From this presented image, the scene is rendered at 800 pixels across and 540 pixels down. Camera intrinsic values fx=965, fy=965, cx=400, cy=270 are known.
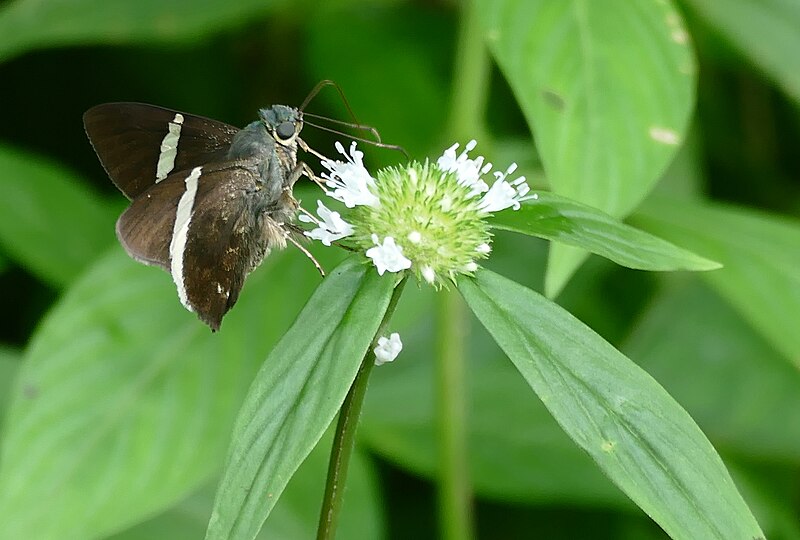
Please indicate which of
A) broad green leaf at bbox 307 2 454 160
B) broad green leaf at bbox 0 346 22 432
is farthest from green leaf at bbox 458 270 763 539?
broad green leaf at bbox 307 2 454 160

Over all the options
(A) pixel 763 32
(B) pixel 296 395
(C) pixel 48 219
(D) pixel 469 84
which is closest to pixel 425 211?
(B) pixel 296 395

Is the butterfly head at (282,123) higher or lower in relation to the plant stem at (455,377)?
higher

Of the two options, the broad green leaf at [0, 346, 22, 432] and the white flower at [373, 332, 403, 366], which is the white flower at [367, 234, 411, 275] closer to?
the white flower at [373, 332, 403, 366]

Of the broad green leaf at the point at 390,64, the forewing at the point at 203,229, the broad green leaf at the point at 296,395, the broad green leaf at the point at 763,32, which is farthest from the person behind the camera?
the broad green leaf at the point at 390,64

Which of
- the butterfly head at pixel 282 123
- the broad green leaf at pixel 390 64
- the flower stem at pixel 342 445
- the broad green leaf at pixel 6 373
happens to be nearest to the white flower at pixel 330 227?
the flower stem at pixel 342 445

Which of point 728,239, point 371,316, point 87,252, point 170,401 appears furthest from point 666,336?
point 371,316

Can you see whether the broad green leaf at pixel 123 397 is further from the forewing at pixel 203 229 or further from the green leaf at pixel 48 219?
the green leaf at pixel 48 219
